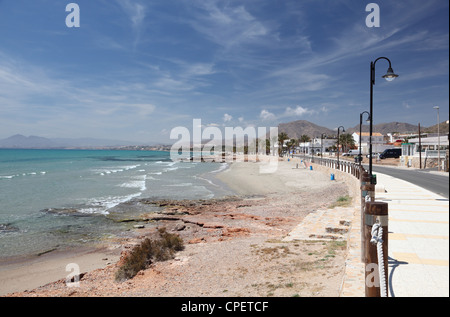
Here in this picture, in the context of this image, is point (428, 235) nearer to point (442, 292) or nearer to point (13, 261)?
point (442, 292)

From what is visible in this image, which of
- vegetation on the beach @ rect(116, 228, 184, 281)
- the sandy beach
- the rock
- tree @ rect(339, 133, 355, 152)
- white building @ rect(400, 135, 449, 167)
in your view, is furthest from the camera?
tree @ rect(339, 133, 355, 152)

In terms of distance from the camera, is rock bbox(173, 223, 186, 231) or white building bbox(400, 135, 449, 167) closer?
rock bbox(173, 223, 186, 231)

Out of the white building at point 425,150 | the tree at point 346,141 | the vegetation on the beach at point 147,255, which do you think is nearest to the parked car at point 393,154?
the white building at point 425,150

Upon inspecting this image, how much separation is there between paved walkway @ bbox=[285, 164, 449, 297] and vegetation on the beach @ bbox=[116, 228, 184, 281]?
3895 millimetres

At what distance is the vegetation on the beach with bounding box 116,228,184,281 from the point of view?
8859 millimetres

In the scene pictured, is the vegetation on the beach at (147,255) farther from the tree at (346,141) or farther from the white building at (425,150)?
the tree at (346,141)

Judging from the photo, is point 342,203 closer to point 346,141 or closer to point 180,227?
point 180,227

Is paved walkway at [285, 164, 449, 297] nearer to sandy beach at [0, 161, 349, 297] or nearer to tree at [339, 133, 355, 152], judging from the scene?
sandy beach at [0, 161, 349, 297]

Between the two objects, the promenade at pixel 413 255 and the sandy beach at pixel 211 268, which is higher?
the promenade at pixel 413 255

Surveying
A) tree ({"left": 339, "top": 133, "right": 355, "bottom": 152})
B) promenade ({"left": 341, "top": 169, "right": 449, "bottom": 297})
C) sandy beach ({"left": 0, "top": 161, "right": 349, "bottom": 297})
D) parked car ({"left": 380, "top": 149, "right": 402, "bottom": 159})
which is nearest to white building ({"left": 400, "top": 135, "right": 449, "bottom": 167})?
parked car ({"left": 380, "top": 149, "right": 402, "bottom": 159})

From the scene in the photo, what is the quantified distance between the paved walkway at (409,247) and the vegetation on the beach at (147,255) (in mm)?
3895

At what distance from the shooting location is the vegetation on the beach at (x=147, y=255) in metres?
8.86

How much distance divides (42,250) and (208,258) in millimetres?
7246

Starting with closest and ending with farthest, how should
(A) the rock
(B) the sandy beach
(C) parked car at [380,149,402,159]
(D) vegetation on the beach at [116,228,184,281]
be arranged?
(B) the sandy beach → (D) vegetation on the beach at [116,228,184,281] → (A) the rock → (C) parked car at [380,149,402,159]
